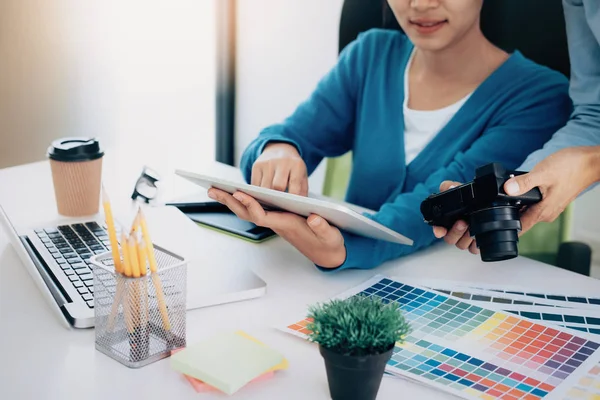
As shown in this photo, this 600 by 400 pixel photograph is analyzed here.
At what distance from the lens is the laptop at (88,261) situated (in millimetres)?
908

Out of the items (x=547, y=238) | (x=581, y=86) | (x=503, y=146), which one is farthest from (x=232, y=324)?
(x=547, y=238)

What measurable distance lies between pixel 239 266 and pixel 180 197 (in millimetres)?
389

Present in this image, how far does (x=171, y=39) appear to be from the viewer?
230 cm

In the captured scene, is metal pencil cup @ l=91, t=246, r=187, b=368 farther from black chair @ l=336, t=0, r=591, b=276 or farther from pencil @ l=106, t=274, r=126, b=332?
black chair @ l=336, t=0, r=591, b=276

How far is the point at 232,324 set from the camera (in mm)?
890

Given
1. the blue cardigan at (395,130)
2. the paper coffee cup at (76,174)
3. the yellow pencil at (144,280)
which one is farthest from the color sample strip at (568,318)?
the paper coffee cup at (76,174)

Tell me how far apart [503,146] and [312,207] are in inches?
21.3

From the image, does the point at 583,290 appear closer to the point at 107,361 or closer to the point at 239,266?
the point at 239,266

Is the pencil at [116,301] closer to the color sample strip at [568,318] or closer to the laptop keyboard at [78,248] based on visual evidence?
the laptop keyboard at [78,248]

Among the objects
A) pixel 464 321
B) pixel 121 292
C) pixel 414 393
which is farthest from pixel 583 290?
pixel 121 292

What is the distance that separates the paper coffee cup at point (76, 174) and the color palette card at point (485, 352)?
0.54 metres

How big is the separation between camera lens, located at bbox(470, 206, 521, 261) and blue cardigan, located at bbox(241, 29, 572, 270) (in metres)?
0.22

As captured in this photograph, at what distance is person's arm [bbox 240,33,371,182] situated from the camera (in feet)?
5.23

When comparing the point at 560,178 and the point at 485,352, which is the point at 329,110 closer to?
the point at 560,178
